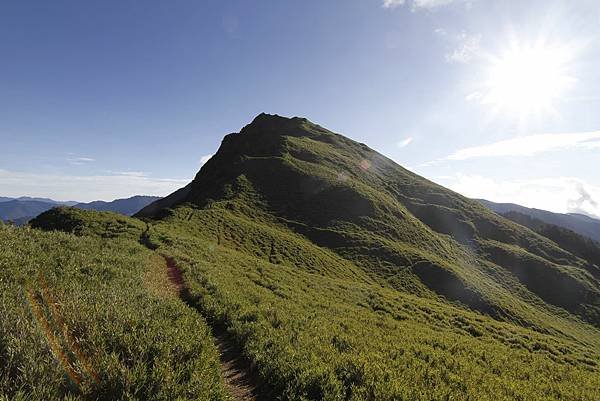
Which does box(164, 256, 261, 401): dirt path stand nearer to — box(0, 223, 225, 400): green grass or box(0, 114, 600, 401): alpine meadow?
box(0, 114, 600, 401): alpine meadow

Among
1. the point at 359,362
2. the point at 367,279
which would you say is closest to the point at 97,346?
the point at 359,362

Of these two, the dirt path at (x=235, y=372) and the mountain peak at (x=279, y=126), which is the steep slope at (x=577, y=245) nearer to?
the mountain peak at (x=279, y=126)

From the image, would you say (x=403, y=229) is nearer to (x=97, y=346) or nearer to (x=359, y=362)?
(x=359, y=362)

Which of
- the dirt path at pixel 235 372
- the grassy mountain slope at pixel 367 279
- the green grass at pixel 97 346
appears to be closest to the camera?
the green grass at pixel 97 346

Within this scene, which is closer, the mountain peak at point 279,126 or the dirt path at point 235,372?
the dirt path at point 235,372

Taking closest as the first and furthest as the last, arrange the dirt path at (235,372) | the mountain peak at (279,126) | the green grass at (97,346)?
1. the green grass at (97,346)
2. the dirt path at (235,372)
3. the mountain peak at (279,126)

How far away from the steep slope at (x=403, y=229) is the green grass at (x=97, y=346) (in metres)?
60.8

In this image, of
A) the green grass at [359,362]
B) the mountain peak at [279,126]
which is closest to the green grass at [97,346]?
the green grass at [359,362]

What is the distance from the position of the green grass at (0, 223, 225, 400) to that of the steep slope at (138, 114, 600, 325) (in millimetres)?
60838

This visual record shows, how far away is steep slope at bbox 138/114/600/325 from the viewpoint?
7094cm

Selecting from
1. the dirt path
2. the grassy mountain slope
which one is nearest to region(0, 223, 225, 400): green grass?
the dirt path

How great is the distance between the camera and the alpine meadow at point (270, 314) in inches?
270

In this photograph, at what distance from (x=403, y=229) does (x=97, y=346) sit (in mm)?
91119

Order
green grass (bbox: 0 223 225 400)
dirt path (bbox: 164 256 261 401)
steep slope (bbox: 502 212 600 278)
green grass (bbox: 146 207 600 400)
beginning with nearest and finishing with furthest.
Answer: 1. green grass (bbox: 0 223 225 400)
2. green grass (bbox: 146 207 600 400)
3. dirt path (bbox: 164 256 261 401)
4. steep slope (bbox: 502 212 600 278)
